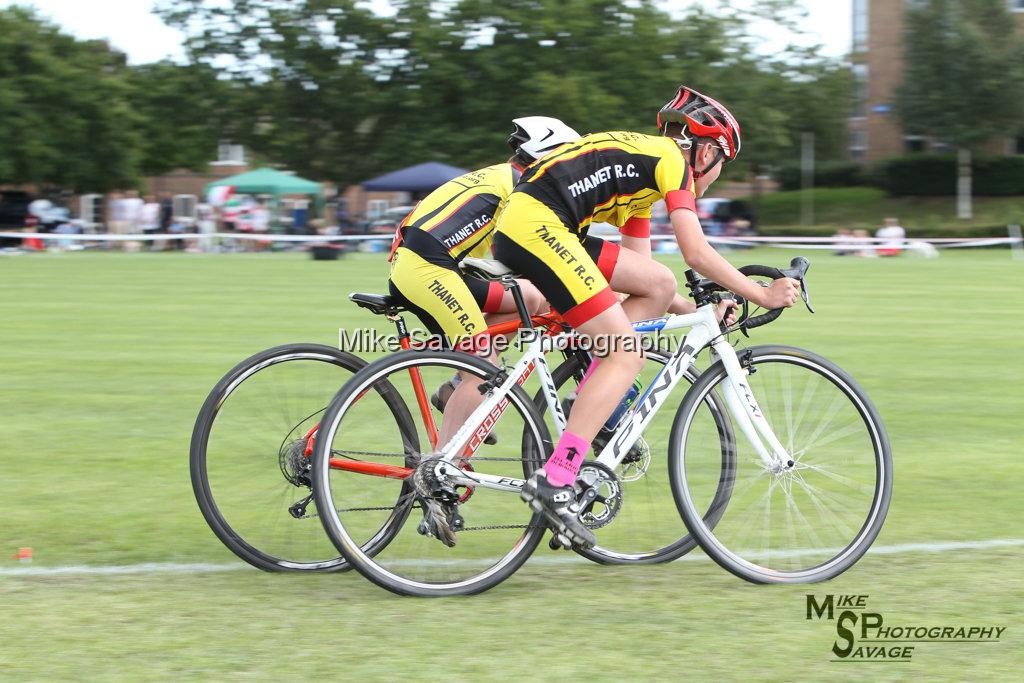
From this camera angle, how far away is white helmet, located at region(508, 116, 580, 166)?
5.84 m

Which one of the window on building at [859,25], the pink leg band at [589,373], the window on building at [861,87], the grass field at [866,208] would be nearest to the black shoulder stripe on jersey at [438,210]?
the pink leg band at [589,373]

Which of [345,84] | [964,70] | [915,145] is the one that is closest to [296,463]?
[345,84]

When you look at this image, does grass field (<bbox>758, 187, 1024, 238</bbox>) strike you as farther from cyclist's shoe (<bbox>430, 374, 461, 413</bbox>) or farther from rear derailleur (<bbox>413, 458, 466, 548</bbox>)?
rear derailleur (<bbox>413, 458, 466, 548</bbox>)

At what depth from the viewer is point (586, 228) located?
546 cm

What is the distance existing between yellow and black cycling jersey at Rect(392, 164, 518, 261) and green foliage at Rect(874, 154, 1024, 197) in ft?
208

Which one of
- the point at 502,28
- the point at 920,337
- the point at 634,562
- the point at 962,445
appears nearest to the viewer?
the point at 634,562

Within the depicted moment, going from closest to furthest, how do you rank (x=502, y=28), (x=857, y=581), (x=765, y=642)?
(x=765, y=642)
(x=857, y=581)
(x=502, y=28)

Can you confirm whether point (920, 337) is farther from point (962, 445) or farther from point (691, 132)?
point (691, 132)

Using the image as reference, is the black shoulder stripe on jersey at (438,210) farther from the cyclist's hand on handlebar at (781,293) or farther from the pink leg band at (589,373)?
the cyclist's hand on handlebar at (781,293)

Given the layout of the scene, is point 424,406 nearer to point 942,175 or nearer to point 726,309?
point 726,309

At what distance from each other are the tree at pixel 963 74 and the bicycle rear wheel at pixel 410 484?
60.5m

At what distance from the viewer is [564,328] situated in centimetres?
564

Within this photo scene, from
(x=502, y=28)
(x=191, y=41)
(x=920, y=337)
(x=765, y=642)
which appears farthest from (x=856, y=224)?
(x=765, y=642)

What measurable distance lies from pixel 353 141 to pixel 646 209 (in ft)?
166
